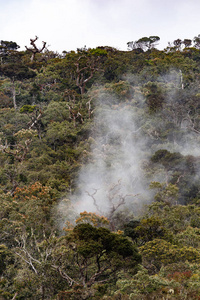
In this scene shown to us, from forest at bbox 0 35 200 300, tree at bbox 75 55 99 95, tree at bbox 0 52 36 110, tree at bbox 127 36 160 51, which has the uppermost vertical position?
tree at bbox 127 36 160 51

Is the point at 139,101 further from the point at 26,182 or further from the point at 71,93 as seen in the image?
the point at 26,182

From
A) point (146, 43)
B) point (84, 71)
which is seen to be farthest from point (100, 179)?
point (146, 43)

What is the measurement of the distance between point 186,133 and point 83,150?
34.4ft

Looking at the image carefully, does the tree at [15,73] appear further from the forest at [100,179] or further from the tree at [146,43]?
the tree at [146,43]

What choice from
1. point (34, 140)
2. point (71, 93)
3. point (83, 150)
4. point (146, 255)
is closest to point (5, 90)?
point (71, 93)

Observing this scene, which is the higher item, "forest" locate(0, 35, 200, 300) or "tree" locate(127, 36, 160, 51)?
"tree" locate(127, 36, 160, 51)

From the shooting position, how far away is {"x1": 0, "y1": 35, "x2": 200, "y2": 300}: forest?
11.8m

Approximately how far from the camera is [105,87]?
37.7 m

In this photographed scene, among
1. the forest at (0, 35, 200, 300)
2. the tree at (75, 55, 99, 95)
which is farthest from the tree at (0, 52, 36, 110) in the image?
the tree at (75, 55, 99, 95)

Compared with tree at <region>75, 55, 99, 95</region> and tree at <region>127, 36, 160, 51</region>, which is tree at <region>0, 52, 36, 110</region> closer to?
tree at <region>75, 55, 99, 95</region>

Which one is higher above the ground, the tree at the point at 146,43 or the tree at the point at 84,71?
the tree at the point at 146,43

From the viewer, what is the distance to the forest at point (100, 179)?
1177 centimetres

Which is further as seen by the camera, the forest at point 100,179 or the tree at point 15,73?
the tree at point 15,73

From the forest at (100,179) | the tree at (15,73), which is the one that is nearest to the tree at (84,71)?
the forest at (100,179)
